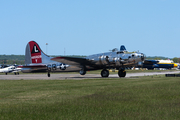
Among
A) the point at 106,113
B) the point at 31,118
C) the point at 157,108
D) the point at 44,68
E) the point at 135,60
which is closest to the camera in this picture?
the point at 31,118

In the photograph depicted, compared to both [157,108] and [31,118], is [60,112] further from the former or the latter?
[157,108]

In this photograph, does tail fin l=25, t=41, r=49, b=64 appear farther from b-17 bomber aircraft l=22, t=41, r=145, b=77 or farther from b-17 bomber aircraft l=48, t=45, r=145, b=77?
b-17 bomber aircraft l=48, t=45, r=145, b=77

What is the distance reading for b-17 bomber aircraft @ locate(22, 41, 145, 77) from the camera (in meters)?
41.2

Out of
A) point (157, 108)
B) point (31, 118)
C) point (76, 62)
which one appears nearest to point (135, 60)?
point (76, 62)

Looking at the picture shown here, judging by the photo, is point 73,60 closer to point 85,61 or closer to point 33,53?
point 85,61

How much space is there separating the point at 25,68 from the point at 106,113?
40736 millimetres

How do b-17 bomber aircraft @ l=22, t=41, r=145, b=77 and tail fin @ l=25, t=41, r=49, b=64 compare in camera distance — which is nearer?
b-17 bomber aircraft @ l=22, t=41, r=145, b=77

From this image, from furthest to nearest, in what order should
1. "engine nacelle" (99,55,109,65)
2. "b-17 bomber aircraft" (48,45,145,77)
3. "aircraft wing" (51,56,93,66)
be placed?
"engine nacelle" (99,55,109,65) → "aircraft wing" (51,56,93,66) → "b-17 bomber aircraft" (48,45,145,77)

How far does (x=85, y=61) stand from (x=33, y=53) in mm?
11872

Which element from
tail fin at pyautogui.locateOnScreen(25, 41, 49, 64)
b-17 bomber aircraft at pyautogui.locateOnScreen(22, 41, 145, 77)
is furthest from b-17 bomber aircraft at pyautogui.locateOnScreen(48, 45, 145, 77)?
tail fin at pyautogui.locateOnScreen(25, 41, 49, 64)

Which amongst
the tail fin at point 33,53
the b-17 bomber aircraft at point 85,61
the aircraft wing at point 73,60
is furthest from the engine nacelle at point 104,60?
the tail fin at point 33,53

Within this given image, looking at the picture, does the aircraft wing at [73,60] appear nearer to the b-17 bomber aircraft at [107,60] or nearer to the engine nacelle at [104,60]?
the b-17 bomber aircraft at [107,60]

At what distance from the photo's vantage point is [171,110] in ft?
36.3

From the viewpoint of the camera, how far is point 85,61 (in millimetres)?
44344
